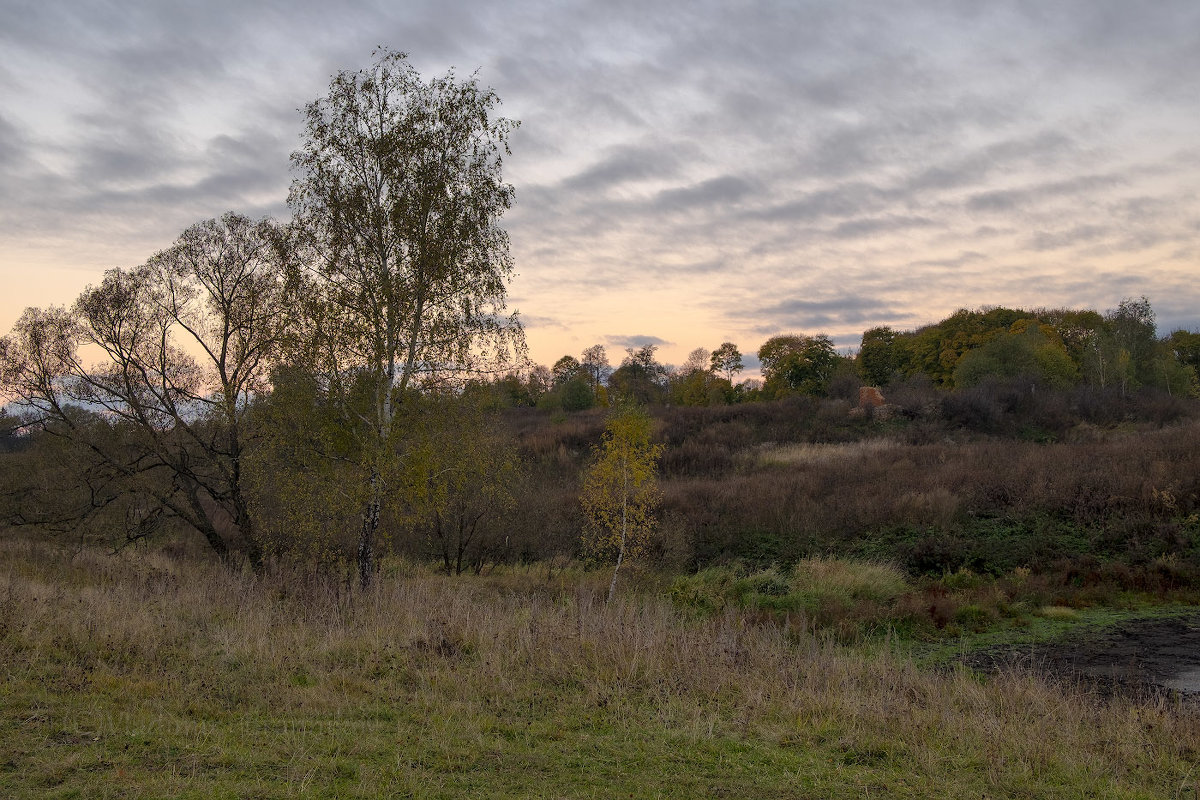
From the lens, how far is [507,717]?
6.54 metres

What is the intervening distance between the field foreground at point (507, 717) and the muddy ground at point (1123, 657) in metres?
1.88

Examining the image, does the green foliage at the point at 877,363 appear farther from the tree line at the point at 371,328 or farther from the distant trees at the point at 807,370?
the tree line at the point at 371,328

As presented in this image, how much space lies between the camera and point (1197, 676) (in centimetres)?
1166

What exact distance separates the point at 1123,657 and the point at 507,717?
1252 cm

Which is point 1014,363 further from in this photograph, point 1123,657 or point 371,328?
point 371,328

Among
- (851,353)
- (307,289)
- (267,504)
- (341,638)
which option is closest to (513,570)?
(267,504)

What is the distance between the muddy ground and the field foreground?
1.88 m

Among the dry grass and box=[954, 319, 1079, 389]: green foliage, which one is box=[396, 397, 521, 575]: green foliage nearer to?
the dry grass

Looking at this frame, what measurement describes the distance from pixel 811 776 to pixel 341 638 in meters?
5.84

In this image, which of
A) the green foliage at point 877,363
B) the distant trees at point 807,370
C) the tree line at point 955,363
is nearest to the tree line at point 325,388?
the tree line at point 955,363

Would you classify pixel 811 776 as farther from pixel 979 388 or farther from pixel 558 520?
pixel 979 388

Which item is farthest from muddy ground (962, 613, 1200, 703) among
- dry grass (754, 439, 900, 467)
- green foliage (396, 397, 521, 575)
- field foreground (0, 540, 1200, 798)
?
dry grass (754, 439, 900, 467)

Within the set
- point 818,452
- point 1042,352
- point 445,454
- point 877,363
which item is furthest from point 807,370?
point 445,454

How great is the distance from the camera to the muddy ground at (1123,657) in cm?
1108
